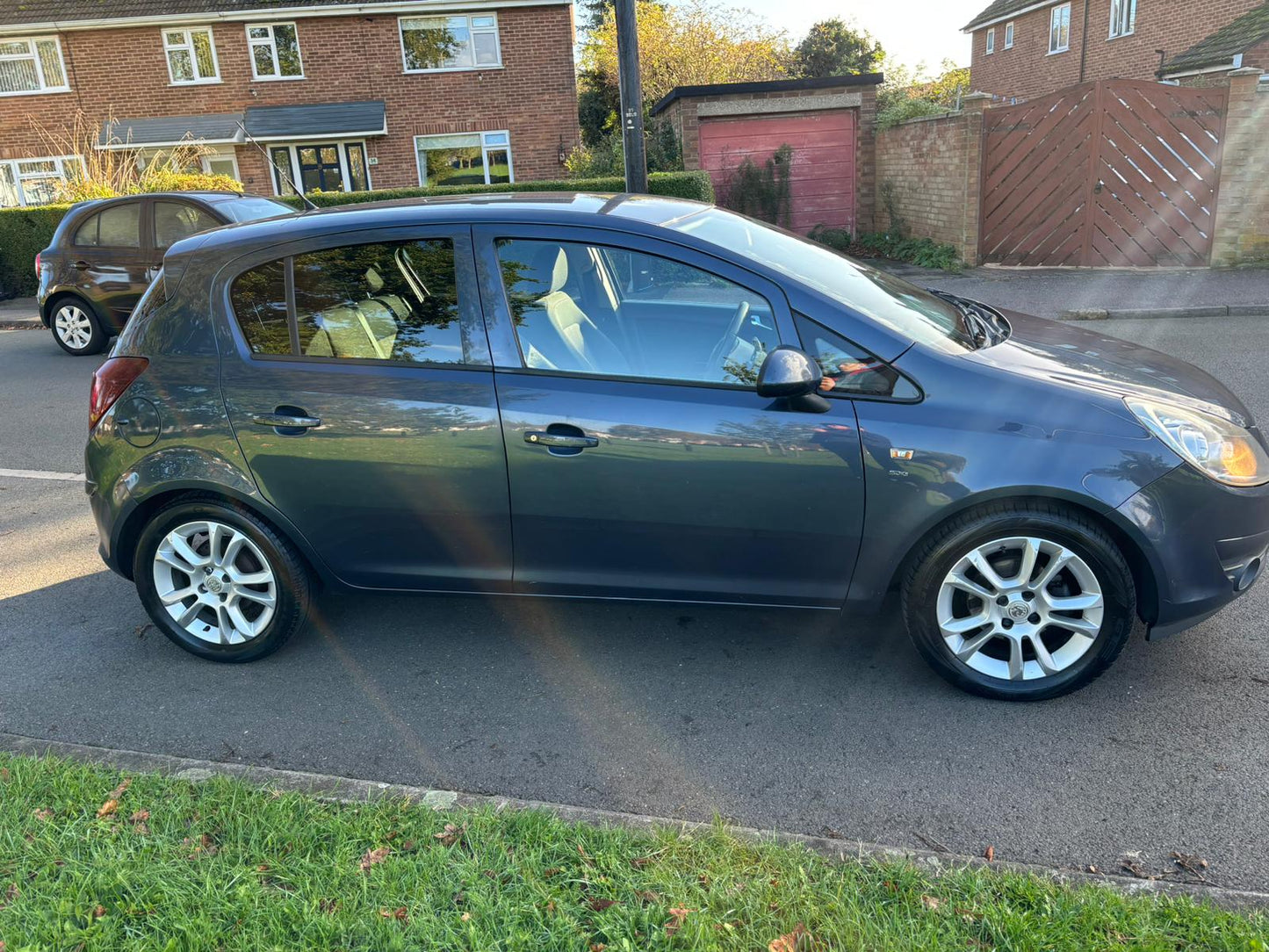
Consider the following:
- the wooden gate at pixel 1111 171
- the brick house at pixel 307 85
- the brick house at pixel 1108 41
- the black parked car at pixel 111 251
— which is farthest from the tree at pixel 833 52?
the black parked car at pixel 111 251

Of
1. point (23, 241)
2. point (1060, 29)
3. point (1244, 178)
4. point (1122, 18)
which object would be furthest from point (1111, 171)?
point (1060, 29)

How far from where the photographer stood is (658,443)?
335 centimetres

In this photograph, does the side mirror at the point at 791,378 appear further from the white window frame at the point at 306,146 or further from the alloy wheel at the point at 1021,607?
the white window frame at the point at 306,146

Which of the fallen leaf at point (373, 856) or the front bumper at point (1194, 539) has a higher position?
the front bumper at point (1194, 539)

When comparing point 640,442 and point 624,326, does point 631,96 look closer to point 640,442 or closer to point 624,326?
point 624,326

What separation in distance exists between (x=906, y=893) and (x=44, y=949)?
83.3 inches

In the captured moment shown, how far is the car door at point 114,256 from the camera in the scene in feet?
35.1

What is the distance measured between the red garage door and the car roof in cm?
1435

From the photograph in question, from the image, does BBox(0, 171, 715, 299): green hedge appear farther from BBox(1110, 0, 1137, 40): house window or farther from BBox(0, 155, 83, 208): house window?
BBox(1110, 0, 1137, 40): house window

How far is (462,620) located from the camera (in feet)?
14.2

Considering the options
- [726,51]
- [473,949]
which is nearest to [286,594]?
[473,949]

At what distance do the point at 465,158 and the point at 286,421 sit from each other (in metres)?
22.7

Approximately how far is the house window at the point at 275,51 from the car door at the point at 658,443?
24241 millimetres

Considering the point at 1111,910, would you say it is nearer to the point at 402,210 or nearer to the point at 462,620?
the point at 462,620
